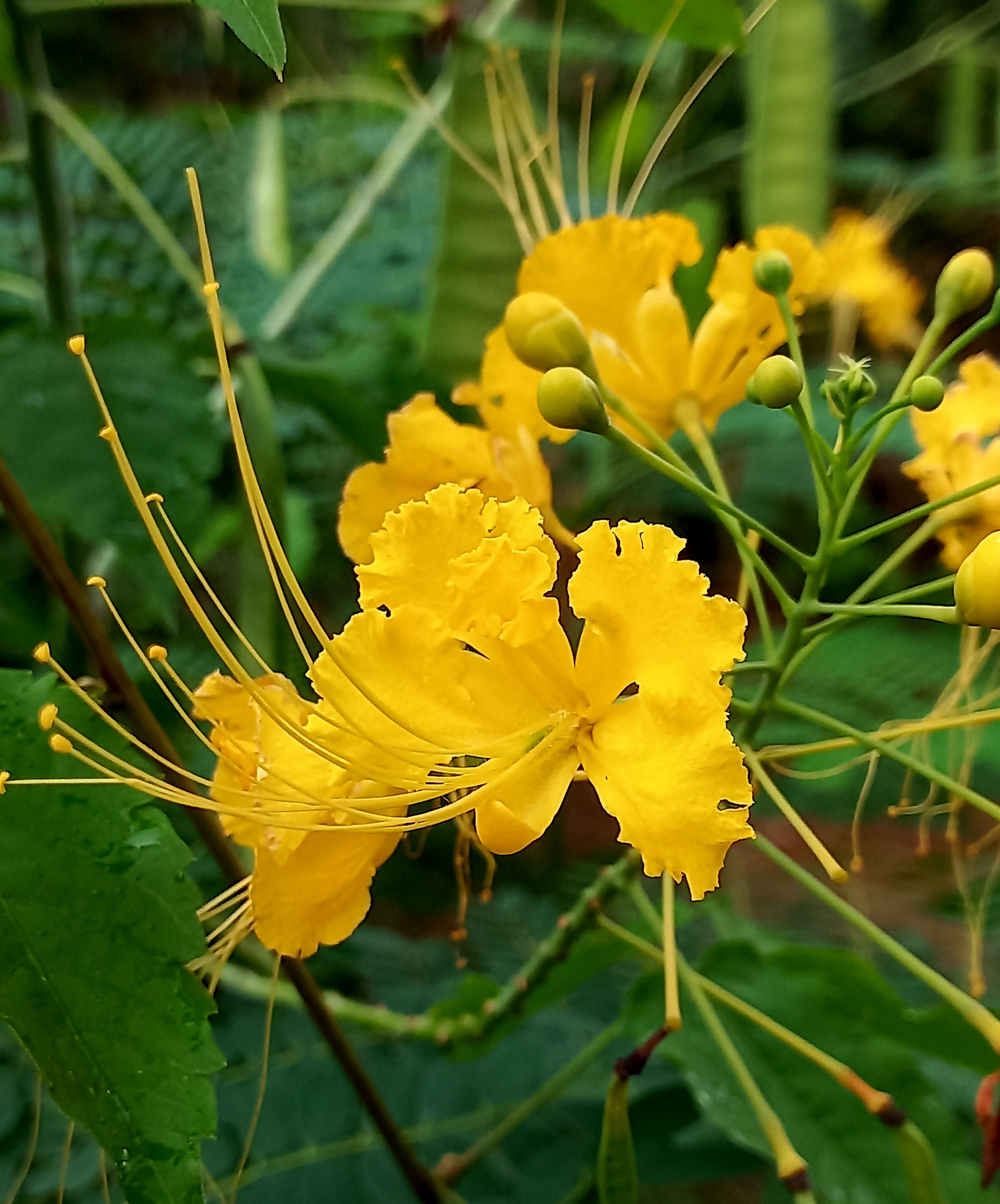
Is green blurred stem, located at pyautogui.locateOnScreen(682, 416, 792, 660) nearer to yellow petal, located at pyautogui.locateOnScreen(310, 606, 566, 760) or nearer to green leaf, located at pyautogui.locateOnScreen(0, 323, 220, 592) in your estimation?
yellow petal, located at pyautogui.locateOnScreen(310, 606, 566, 760)

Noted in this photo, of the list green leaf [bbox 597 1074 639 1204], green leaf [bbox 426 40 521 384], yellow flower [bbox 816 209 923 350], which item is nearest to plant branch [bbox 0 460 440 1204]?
green leaf [bbox 597 1074 639 1204]

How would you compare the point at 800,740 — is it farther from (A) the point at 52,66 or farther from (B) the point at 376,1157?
(A) the point at 52,66

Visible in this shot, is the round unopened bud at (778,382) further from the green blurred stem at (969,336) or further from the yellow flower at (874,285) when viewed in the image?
the yellow flower at (874,285)

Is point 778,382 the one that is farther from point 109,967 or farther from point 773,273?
point 109,967

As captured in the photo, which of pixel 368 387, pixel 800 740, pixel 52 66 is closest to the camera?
pixel 368 387

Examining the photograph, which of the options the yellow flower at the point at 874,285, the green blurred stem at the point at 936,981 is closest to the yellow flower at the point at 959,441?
the green blurred stem at the point at 936,981

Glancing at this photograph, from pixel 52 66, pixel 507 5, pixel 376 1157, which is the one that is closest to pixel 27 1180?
pixel 376 1157

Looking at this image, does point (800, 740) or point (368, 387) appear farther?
point (800, 740)

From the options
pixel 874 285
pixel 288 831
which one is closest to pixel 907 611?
pixel 288 831
